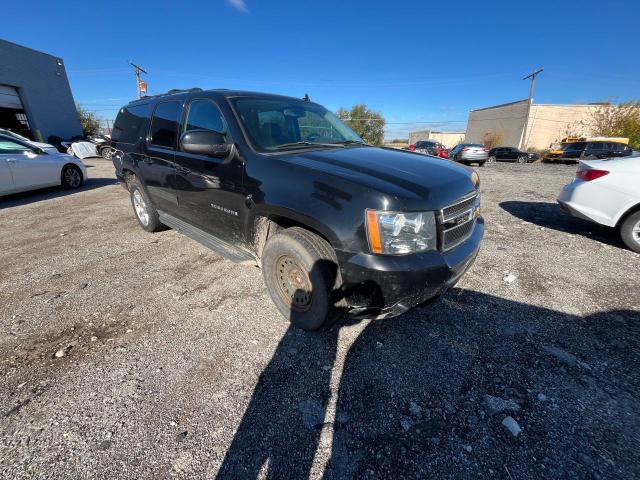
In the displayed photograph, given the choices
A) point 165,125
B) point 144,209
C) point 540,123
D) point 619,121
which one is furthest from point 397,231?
point 540,123

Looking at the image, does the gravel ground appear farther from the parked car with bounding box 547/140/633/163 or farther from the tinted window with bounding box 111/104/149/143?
the parked car with bounding box 547/140/633/163

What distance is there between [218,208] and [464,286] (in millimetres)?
2783

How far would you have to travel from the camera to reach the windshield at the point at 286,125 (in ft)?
8.77

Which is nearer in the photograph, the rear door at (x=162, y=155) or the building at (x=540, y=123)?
the rear door at (x=162, y=155)

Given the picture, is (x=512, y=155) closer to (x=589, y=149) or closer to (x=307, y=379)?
(x=589, y=149)

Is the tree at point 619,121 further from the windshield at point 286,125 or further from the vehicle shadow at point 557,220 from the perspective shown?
the windshield at point 286,125

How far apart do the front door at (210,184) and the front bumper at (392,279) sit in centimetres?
128

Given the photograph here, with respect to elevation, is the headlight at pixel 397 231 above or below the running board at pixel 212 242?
above

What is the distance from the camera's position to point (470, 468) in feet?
4.93

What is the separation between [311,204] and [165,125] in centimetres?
268

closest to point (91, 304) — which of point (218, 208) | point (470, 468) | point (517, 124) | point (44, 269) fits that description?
point (44, 269)

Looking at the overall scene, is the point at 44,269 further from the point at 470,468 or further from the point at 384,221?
the point at 470,468

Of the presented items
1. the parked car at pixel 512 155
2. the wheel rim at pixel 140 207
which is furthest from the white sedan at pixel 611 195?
the parked car at pixel 512 155

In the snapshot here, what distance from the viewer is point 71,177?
339 inches
